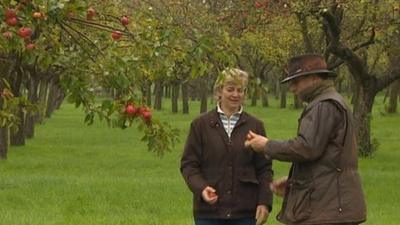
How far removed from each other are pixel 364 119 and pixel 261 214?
17.1m

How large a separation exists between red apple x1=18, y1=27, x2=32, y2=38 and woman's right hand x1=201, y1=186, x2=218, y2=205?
192 cm

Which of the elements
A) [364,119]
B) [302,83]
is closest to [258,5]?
Answer: [364,119]

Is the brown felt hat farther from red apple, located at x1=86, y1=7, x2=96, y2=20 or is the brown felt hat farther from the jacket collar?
red apple, located at x1=86, y1=7, x2=96, y2=20

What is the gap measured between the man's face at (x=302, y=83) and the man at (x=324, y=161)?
47 mm

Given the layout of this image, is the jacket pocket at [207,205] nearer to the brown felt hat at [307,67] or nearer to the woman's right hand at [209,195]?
the woman's right hand at [209,195]

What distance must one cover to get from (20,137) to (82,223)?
17317mm

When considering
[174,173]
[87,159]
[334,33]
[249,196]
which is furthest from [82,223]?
[87,159]

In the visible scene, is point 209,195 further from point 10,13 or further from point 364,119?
point 364,119

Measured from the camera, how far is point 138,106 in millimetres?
4758

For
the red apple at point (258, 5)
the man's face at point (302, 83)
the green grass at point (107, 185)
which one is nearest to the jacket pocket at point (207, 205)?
the man's face at point (302, 83)

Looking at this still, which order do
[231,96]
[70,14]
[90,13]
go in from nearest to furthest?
1. [70,14]
2. [90,13]
3. [231,96]

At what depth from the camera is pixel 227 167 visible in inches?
242

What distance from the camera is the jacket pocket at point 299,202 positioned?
546 centimetres

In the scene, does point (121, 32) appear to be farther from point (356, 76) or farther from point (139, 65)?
point (356, 76)
